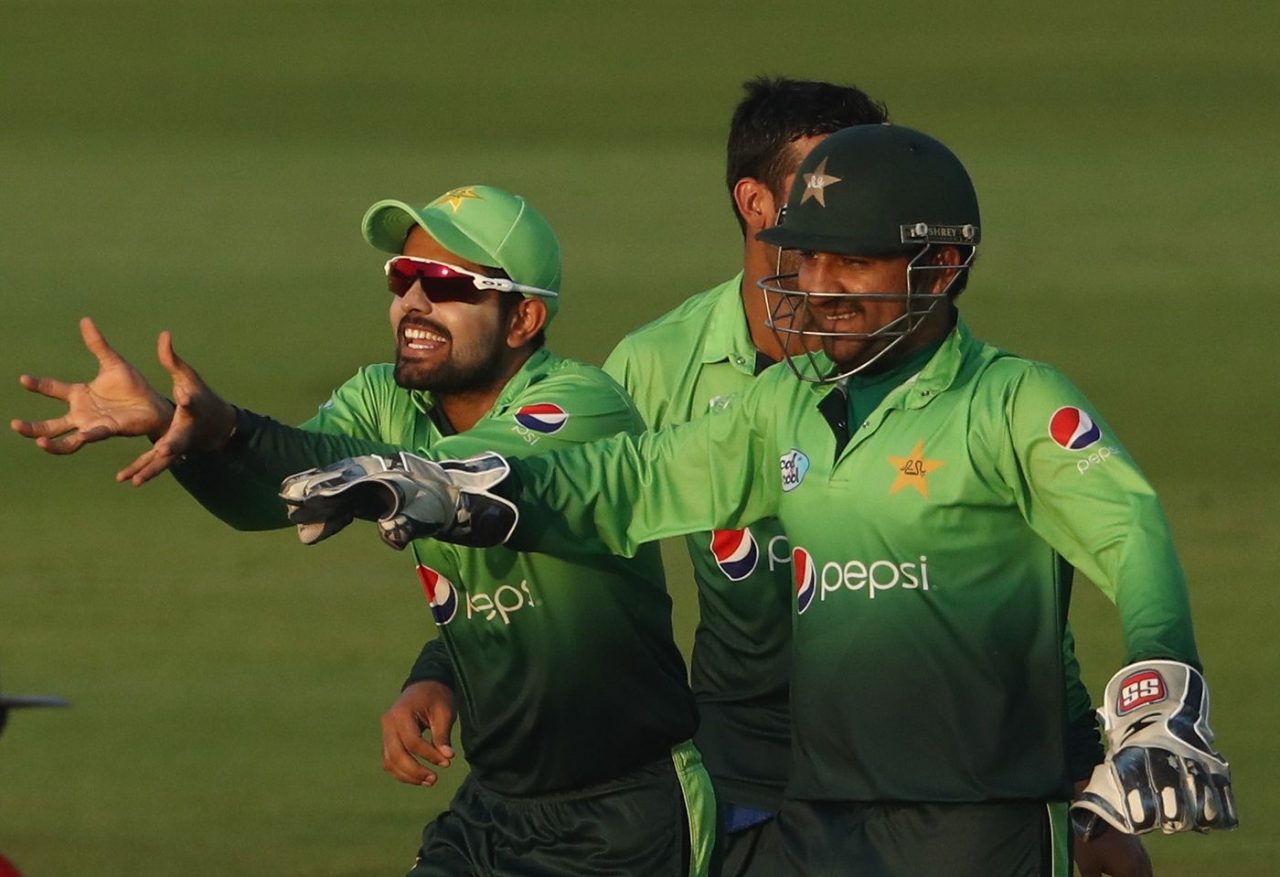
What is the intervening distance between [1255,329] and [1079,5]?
4531 mm

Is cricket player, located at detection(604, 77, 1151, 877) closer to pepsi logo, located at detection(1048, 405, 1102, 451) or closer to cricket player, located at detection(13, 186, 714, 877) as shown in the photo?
cricket player, located at detection(13, 186, 714, 877)

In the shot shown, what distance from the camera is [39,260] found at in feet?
43.3

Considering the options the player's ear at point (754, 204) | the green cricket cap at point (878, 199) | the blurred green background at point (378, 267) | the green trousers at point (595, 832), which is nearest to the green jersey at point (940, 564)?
the green cricket cap at point (878, 199)

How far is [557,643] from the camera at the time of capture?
488 cm

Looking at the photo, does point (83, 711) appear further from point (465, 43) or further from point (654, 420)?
point (465, 43)

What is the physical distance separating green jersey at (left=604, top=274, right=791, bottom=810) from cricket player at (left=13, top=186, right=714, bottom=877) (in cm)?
50

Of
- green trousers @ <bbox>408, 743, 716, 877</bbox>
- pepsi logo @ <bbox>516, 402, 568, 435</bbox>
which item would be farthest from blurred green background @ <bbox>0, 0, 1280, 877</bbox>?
pepsi logo @ <bbox>516, 402, 568, 435</bbox>

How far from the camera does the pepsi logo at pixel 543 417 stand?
4.79m

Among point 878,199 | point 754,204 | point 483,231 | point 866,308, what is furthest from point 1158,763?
point 754,204

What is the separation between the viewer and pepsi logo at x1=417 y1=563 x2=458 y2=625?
4.92m

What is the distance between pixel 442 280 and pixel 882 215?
→ 41.9 inches

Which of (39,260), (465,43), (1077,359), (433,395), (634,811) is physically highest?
(465,43)

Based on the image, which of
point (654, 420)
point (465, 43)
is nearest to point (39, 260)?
point (465, 43)

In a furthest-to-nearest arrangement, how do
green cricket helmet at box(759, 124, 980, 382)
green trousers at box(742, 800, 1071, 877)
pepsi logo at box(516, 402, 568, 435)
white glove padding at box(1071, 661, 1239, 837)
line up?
pepsi logo at box(516, 402, 568, 435), green cricket helmet at box(759, 124, 980, 382), green trousers at box(742, 800, 1071, 877), white glove padding at box(1071, 661, 1239, 837)
